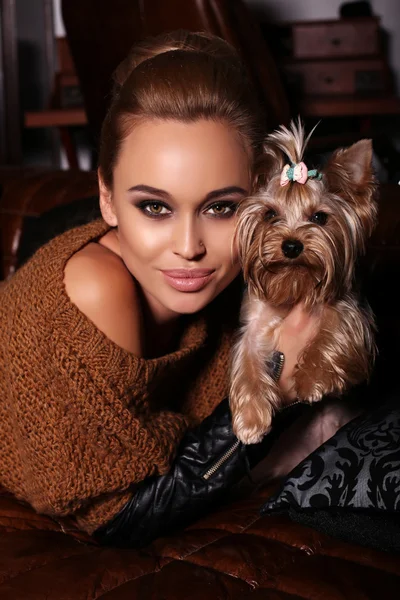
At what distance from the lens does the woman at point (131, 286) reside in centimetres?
171

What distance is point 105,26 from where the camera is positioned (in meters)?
4.04

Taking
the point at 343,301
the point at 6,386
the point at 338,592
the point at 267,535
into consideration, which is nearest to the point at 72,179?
the point at 6,386

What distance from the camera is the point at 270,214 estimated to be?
179 cm

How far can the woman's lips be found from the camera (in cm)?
175

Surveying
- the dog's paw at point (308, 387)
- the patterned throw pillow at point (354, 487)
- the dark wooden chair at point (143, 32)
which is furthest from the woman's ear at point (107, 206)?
the dark wooden chair at point (143, 32)

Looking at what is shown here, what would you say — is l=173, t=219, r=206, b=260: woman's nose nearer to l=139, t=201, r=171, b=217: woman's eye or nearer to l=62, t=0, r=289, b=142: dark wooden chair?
l=139, t=201, r=171, b=217: woman's eye

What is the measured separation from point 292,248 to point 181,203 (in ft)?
0.86

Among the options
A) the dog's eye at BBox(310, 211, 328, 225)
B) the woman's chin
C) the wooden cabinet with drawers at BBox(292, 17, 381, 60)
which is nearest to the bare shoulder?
the woman's chin

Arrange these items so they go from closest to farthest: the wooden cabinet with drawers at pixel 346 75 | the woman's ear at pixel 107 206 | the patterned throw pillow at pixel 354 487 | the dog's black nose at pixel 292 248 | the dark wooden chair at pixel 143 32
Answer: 1. the patterned throw pillow at pixel 354 487
2. the dog's black nose at pixel 292 248
3. the woman's ear at pixel 107 206
4. the dark wooden chair at pixel 143 32
5. the wooden cabinet with drawers at pixel 346 75

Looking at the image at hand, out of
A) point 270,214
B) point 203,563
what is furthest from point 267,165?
point 203,563

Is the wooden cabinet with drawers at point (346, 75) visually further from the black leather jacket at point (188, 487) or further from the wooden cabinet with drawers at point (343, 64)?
the black leather jacket at point (188, 487)

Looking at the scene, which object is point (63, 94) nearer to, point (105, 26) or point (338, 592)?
point (105, 26)

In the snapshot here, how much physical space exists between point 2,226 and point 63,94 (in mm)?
2209

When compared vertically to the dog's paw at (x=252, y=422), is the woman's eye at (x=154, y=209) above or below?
above
